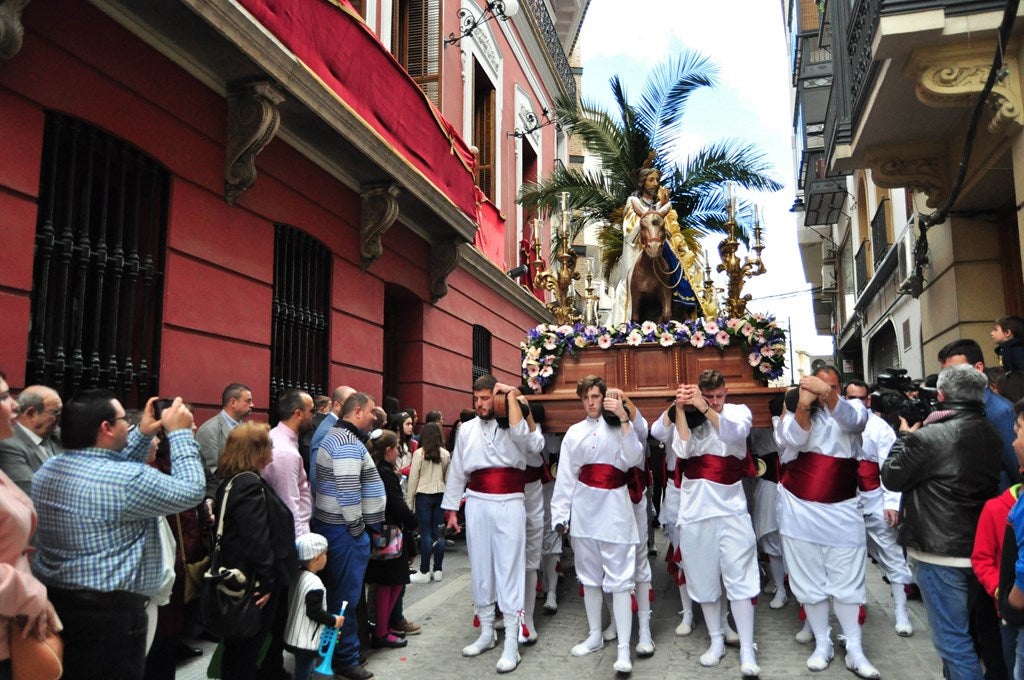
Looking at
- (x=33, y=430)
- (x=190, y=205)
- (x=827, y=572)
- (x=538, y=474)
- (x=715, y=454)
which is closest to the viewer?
(x=33, y=430)

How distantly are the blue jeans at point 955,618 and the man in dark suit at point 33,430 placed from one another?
469cm

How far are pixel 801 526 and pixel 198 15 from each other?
221 inches

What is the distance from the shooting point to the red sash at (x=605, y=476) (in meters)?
5.84

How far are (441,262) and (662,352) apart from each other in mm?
4764

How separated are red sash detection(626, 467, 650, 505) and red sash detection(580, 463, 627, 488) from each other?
0.10 meters

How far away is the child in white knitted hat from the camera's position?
14.9 feet

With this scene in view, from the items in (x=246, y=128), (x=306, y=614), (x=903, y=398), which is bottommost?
(x=306, y=614)

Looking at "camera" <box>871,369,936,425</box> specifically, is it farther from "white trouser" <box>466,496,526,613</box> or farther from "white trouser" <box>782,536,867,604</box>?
"white trouser" <box>466,496,526,613</box>

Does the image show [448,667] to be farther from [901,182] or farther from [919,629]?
[901,182]

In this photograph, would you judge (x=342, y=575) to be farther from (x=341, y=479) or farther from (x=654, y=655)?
(x=654, y=655)

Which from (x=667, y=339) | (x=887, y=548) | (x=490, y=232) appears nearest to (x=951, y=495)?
(x=887, y=548)

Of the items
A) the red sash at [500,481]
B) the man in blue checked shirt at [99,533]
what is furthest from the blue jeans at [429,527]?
the man in blue checked shirt at [99,533]

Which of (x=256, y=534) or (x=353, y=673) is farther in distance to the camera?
(x=353, y=673)

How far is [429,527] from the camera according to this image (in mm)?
8531
